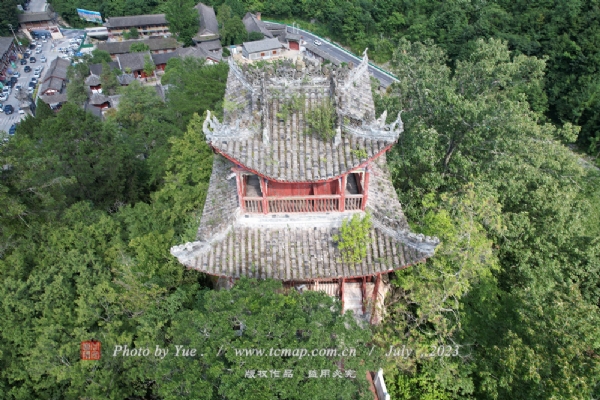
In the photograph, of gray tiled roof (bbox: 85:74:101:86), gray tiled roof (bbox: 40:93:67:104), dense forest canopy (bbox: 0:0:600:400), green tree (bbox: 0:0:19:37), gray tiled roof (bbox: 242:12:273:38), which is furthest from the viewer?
green tree (bbox: 0:0:19:37)

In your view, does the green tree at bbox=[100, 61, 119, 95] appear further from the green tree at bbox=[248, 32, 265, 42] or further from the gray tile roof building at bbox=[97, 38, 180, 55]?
the green tree at bbox=[248, 32, 265, 42]

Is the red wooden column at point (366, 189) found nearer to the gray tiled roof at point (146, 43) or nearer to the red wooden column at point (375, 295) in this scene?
the red wooden column at point (375, 295)

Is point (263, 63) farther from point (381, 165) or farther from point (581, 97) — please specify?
point (581, 97)

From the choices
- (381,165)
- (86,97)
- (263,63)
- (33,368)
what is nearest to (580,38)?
(381,165)

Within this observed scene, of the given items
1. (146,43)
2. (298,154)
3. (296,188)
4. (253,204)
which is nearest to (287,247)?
(253,204)

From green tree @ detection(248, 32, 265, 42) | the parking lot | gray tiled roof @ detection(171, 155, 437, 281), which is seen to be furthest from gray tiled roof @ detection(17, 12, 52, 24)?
gray tiled roof @ detection(171, 155, 437, 281)
